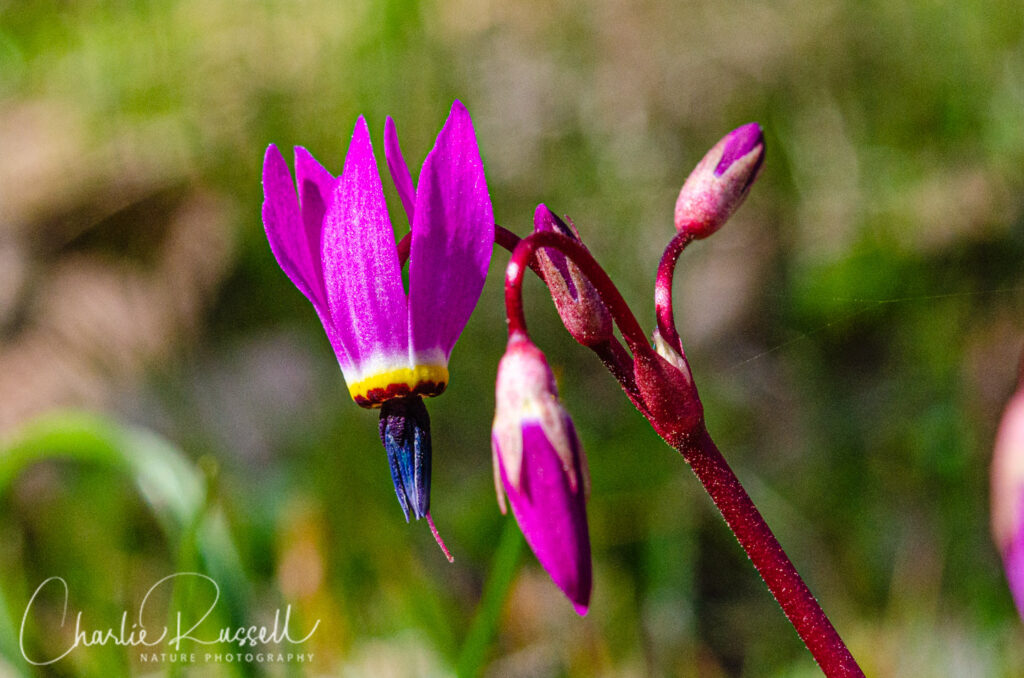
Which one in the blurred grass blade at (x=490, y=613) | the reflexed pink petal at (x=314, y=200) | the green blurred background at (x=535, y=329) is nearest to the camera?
the reflexed pink petal at (x=314, y=200)

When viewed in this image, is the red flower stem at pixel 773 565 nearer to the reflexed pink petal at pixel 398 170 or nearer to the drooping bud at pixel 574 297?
the drooping bud at pixel 574 297

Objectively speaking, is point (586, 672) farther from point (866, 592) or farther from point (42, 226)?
point (42, 226)

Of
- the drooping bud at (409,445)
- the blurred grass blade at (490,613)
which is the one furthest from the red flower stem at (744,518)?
the blurred grass blade at (490,613)

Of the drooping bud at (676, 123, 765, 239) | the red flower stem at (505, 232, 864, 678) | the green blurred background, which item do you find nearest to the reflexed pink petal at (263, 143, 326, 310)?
the red flower stem at (505, 232, 864, 678)

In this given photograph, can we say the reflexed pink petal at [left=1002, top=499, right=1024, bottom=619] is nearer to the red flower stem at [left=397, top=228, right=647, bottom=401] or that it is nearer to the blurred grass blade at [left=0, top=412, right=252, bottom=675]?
the red flower stem at [left=397, top=228, right=647, bottom=401]

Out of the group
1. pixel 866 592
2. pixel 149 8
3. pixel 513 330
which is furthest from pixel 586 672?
pixel 149 8

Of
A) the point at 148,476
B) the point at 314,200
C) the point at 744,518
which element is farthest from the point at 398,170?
the point at 148,476
